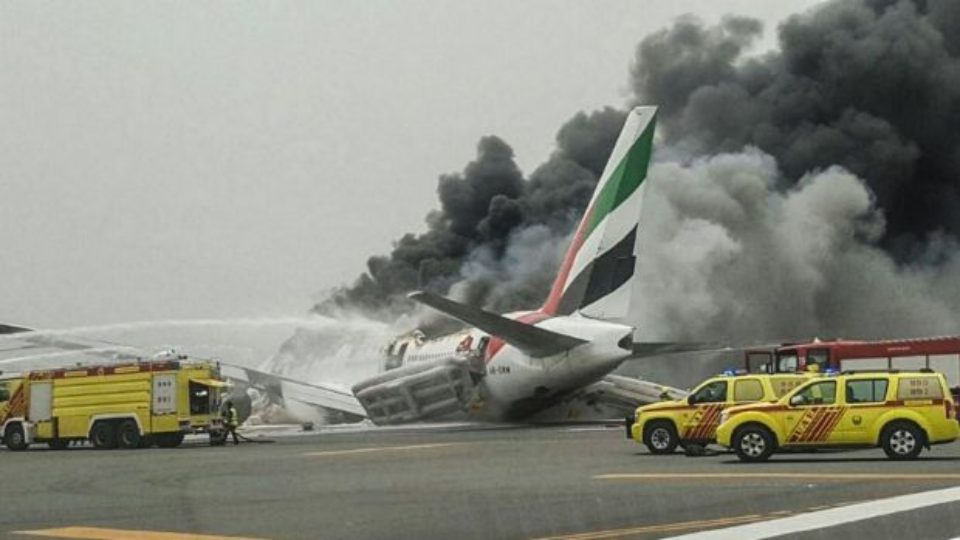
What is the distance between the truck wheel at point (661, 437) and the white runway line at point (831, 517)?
1108 centimetres

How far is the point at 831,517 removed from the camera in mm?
16453

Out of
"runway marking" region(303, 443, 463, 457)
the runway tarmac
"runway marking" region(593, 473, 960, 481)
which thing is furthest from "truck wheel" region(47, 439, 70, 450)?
"runway marking" region(593, 473, 960, 481)

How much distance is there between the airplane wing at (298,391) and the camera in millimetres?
48812

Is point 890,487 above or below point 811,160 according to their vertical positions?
below

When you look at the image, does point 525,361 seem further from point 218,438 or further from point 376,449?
point 376,449

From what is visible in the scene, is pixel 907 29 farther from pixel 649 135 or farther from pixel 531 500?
pixel 531 500

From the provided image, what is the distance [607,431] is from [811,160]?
29154 millimetres

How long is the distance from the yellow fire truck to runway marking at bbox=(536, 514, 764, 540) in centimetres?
2499

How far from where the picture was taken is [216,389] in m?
40.0

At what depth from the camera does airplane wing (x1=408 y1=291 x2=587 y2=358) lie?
38750mm

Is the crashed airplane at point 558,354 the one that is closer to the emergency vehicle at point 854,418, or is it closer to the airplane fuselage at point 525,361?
the airplane fuselage at point 525,361

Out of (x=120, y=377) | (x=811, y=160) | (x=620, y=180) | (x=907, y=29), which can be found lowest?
(x=120, y=377)

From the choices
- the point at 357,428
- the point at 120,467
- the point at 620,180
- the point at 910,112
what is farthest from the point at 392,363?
the point at 910,112

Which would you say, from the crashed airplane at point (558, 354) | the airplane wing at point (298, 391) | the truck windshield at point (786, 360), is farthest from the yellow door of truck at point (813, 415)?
the airplane wing at point (298, 391)
